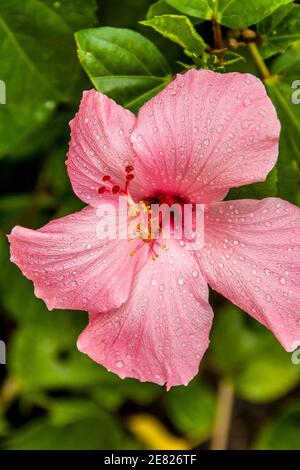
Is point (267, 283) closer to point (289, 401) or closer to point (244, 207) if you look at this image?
point (244, 207)

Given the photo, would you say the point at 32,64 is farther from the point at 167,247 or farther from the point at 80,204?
the point at 167,247

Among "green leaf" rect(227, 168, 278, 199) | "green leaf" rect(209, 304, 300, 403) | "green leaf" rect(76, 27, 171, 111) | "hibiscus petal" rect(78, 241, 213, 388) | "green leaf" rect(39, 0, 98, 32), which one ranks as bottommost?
"green leaf" rect(209, 304, 300, 403)

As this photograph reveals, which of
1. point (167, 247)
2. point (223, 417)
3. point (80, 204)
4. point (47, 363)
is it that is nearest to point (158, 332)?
point (167, 247)

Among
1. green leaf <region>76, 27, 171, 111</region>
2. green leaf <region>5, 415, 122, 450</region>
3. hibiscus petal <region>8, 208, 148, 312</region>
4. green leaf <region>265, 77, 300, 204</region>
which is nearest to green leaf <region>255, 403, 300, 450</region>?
green leaf <region>5, 415, 122, 450</region>

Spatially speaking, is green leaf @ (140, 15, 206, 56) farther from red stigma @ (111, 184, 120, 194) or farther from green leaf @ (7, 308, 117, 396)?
green leaf @ (7, 308, 117, 396)

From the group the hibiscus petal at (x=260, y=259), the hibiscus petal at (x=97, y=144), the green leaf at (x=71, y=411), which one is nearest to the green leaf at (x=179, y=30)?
the hibiscus petal at (x=97, y=144)

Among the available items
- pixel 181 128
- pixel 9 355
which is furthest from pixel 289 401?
pixel 181 128
